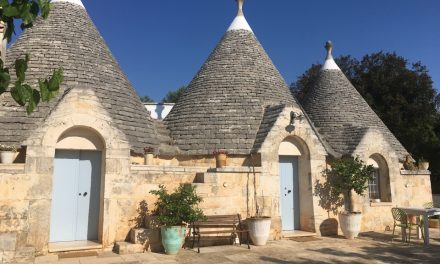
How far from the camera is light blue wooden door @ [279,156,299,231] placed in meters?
11.7

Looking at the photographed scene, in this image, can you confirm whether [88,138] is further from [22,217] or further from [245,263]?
[245,263]

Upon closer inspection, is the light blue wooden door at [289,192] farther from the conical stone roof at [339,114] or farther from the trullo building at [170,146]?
the conical stone roof at [339,114]

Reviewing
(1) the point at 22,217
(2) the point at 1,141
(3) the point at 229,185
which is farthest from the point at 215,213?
(2) the point at 1,141

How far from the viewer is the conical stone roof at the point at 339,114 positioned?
550 inches

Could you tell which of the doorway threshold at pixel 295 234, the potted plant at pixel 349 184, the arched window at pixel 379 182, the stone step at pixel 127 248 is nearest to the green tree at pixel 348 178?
the potted plant at pixel 349 184

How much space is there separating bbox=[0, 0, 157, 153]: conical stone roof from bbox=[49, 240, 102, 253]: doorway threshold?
2689mm

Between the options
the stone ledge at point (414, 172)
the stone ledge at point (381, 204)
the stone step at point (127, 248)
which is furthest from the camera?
the stone ledge at point (414, 172)

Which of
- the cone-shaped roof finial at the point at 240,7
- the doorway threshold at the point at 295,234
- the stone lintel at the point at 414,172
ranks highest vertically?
the cone-shaped roof finial at the point at 240,7

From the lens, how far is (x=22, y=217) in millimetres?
7852

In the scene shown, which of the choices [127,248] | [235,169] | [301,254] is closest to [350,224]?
[301,254]

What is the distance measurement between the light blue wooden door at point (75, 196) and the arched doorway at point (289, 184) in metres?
5.77

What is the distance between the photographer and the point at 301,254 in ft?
28.2

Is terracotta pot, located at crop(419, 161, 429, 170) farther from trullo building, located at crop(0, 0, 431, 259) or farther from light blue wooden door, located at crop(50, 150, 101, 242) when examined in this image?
light blue wooden door, located at crop(50, 150, 101, 242)

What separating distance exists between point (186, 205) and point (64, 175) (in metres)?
3.29
